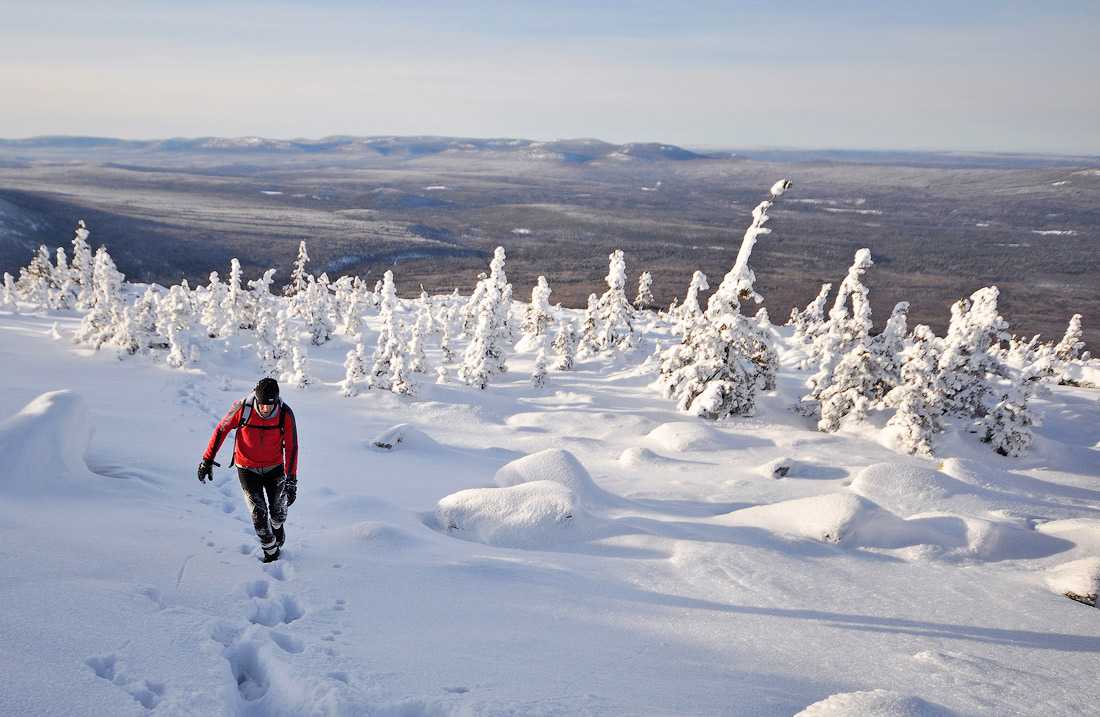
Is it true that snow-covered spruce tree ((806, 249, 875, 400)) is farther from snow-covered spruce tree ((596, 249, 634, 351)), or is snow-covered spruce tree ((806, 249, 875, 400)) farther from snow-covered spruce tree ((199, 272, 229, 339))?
snow-covered spruce tree ((199, 272, 229, 339))

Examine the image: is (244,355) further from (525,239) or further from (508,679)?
(525,239)

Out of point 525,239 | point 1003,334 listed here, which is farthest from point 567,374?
point 525,239

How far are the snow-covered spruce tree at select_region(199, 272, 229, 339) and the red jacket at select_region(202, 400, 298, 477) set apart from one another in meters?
27.6

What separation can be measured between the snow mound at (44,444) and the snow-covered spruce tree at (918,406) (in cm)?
1797

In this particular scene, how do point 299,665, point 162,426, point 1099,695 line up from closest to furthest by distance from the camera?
point 299,665 < point 1099,695 < point 162,426

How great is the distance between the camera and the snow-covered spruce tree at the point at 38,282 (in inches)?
1486

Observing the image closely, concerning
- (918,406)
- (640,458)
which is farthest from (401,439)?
(918,406)

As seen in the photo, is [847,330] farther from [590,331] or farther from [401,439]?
[401,439]

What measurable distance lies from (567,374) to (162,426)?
1808 centimetres

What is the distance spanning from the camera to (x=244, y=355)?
27266 mm

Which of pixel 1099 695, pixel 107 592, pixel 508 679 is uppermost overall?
pixel 107 592

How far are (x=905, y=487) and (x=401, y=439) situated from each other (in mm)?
11076

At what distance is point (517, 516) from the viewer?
29.0 ft

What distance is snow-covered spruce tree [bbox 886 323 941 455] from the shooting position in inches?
635
